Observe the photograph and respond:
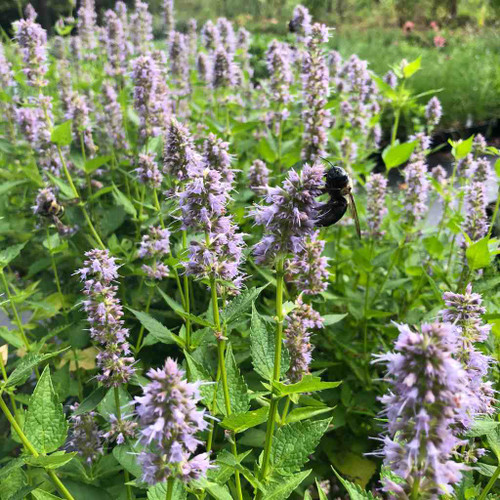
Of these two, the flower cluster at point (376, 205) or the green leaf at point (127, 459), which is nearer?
the green leaf at point (127, 459)

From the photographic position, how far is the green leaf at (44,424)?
204cm

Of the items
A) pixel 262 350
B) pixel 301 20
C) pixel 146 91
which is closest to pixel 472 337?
pixel 262 350

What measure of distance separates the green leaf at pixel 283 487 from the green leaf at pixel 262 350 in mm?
385

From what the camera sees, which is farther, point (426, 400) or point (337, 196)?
point (337, 196)

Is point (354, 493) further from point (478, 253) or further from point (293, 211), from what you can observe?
point (478, 253)

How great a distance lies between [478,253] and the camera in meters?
2.64

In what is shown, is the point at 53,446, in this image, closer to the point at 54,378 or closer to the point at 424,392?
the point at 54,378

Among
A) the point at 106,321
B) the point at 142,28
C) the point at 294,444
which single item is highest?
the point at 142,28

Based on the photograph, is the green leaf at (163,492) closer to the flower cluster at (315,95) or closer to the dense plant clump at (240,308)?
the dense plant clump at (240,308)

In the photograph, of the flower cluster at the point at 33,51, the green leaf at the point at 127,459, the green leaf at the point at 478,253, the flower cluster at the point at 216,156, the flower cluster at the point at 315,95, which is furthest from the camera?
the flower cluster at the point at 33,51

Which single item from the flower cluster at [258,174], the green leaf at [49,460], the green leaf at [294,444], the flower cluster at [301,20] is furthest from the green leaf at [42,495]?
the flower cluster at [301,20]

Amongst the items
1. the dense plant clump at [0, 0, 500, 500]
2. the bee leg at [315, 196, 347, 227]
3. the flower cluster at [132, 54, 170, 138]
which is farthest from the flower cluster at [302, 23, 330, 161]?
the bee leg at [315, 196, 347, 227]

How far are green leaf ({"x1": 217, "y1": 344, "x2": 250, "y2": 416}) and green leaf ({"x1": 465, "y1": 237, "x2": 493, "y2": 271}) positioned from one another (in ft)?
4.28

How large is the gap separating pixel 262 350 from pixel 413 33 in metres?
25.2
